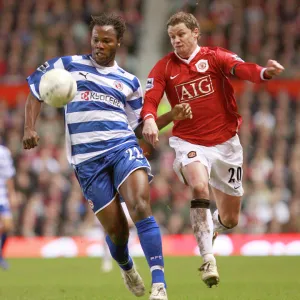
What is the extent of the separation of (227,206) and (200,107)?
131cm

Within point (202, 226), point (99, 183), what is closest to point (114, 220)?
point (99, 183)

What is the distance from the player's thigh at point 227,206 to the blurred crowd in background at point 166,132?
7.70 m

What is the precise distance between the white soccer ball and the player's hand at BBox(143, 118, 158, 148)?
0.82 metres

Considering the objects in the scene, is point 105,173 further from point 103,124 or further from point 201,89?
point 201,89

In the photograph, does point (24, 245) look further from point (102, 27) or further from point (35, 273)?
point (102, 27)

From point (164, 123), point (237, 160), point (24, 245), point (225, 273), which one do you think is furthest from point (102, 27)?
point (24, 245)

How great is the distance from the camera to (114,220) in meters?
8.30

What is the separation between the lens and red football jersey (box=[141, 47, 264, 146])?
9.20 m

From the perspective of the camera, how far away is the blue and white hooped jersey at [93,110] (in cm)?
823

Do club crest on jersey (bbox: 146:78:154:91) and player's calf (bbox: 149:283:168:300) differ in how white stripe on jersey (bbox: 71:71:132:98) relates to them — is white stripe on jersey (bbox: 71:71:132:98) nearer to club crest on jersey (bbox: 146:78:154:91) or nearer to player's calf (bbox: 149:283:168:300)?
club crest on jersey (bbox: 146:78:154:91)

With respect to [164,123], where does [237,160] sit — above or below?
below

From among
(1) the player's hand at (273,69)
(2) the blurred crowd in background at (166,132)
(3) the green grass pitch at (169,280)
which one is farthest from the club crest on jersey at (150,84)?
(2) the blurred crowd in background at (166,132)

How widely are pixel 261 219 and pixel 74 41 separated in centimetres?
674

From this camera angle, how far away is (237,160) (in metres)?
9.63
